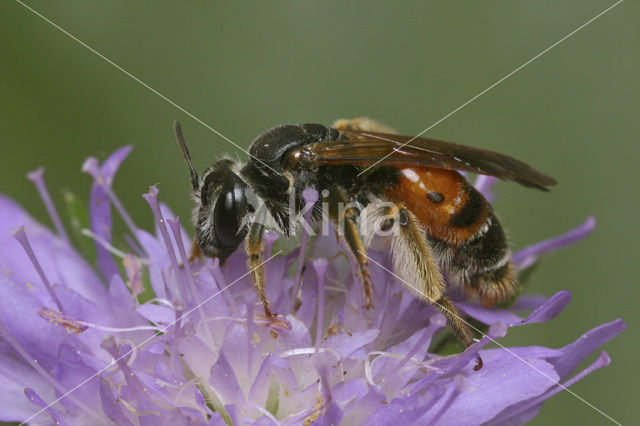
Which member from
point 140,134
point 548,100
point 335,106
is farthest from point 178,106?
point 548,100

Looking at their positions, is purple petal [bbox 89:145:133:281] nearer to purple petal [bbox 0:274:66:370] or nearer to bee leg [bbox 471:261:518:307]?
purple petal [bbox 0:274:66:370]

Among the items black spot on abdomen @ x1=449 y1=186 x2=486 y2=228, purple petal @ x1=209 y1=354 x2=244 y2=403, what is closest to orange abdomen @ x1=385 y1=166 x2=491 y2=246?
black spot on abdomen @ x1=449 y1=186 x2=486 y2=228

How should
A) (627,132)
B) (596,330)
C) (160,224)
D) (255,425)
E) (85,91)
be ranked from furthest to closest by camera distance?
(85,91) → (627,132) → (160,224) → (596,330) → (255,425)

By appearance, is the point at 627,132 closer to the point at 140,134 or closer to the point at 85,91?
the point at 140,134

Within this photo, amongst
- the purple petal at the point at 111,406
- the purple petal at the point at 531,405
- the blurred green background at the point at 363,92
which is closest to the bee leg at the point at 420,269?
the purple petal at the point at 531,405

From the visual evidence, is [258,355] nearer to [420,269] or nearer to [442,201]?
[420,269]

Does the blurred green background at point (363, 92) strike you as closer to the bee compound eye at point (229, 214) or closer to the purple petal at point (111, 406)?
the bee compound eye at point (229, 214)

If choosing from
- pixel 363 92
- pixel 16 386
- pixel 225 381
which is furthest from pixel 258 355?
pixel 363 92
